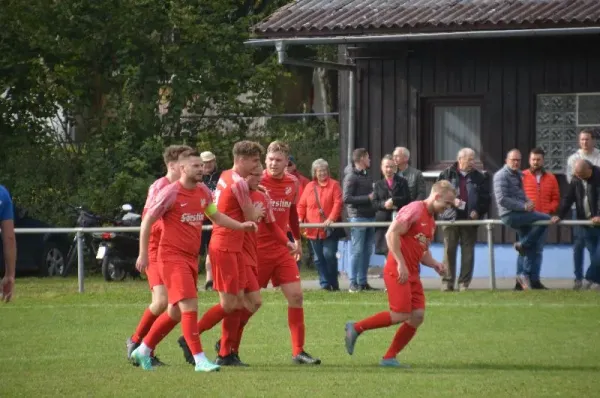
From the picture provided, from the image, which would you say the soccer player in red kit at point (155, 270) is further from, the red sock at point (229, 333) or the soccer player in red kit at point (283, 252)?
the soccer player in red kit at point (283, 252)

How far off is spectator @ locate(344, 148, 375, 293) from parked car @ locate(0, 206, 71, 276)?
5.95 metres

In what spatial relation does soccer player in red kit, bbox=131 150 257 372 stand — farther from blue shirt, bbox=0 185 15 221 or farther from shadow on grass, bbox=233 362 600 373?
blue shirt, bbox=0 185 15 221

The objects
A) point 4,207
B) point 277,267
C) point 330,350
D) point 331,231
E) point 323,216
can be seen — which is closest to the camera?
point 4,207

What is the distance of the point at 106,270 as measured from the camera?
78.6 feet

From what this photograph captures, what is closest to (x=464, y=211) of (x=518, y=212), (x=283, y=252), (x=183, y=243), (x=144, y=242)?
(x=518, y=212)

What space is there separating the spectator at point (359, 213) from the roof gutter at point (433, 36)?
6.99 ft

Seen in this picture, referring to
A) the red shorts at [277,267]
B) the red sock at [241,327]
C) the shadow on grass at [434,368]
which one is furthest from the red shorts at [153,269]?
the shadow on grass at [434,368]

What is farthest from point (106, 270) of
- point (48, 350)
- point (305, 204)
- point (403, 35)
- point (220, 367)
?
point (220, 367)

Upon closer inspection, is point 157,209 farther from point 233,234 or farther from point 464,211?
point 464,211

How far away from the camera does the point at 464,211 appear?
814 inches

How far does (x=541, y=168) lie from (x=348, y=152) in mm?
4642

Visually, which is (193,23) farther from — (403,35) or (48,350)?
(48,350)

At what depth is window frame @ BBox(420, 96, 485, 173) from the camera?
2402cm

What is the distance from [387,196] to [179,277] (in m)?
8.57
